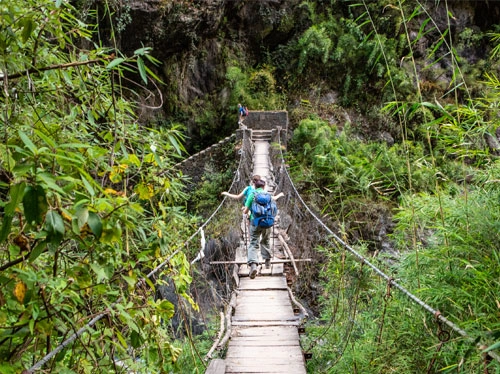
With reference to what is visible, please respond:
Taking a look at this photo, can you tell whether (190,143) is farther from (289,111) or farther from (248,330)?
(248,330)

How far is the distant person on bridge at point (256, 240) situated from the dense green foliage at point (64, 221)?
5.70ft

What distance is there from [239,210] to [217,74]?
6183mm

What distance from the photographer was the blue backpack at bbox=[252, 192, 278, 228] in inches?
118

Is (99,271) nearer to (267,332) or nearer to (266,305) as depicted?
(267,332)

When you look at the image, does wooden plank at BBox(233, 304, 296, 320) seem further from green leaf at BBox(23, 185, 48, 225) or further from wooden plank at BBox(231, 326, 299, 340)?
green leaf at BBox(23, 185, 48, 225)

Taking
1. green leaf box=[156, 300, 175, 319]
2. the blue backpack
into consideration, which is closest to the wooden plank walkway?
the blue backpack

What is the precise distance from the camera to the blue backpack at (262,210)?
3002mm

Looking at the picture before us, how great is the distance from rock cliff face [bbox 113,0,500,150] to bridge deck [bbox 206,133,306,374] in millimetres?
7600

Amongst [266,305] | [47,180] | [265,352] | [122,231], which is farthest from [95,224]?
[266,305]

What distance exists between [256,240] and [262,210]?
29 cm

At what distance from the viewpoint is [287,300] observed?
2887mm

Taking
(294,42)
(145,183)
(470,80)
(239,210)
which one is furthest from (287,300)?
(294,42)

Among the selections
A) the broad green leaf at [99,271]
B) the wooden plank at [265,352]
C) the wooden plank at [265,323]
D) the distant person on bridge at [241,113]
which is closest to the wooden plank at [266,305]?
the wooden plank at [265,323]

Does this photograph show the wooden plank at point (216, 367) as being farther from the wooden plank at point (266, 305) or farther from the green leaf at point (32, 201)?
the green leaf at point (32, 201)
